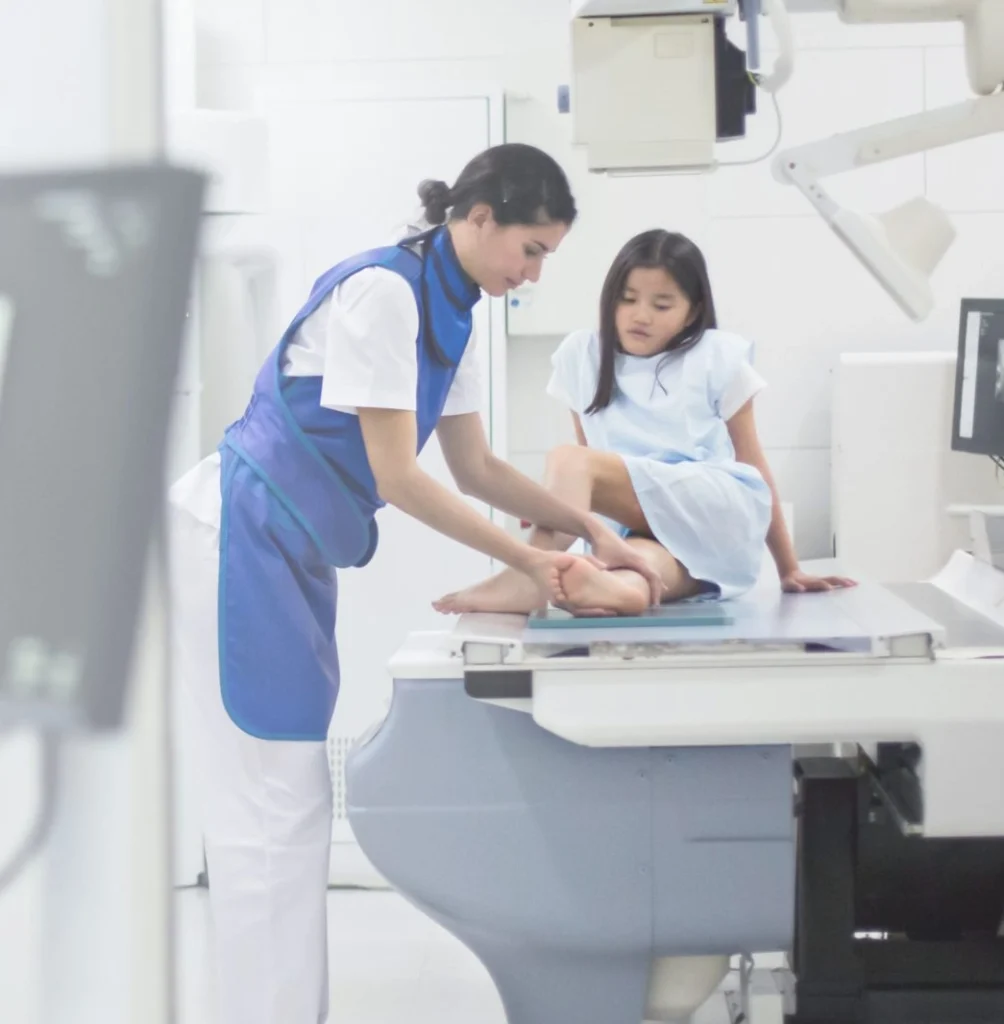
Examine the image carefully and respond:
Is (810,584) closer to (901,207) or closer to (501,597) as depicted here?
(501,597)

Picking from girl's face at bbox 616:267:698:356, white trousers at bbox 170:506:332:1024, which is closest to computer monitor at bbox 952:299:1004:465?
girl's face at bbox 616:267:698:356

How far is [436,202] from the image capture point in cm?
171

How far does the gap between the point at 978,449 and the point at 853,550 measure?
0.60m

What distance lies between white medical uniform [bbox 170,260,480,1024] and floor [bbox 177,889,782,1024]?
2.59 ft

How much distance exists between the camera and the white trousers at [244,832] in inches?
61.9

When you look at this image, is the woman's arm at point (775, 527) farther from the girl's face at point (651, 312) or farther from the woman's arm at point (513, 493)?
the woman's arm at point (513, 493)

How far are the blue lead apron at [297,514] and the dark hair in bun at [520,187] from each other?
8cm

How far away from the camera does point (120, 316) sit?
330 millimetres

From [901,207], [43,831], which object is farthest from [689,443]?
[43,831]

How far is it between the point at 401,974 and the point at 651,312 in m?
1.40

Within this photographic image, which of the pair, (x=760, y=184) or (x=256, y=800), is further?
(x=760, y=184)

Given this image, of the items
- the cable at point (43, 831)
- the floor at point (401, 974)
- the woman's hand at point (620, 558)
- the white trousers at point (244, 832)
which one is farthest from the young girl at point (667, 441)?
the cable at point (43, 831)

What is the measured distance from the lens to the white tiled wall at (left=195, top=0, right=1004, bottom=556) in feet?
10.2

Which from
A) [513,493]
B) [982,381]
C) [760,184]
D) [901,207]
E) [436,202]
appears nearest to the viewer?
[901,207]
